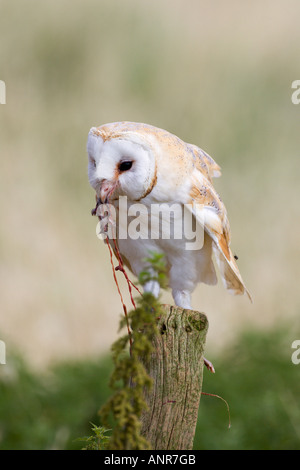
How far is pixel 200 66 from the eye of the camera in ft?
21.9

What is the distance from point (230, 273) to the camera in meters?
2.37

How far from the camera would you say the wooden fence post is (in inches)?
67.9

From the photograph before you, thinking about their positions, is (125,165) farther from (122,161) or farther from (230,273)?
(230,273)

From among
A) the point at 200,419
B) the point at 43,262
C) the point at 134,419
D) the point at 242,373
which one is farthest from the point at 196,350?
the point at 43,262

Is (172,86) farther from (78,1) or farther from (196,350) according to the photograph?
(196,350)

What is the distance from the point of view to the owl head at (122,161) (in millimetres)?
1967

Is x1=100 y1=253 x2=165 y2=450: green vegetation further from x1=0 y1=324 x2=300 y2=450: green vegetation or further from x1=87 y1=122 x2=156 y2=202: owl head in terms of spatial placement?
x1=0 y1=324 x2=300 y2=450: green vegetation

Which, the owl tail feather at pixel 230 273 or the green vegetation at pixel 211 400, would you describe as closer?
the owl tail feather at pixel 230 273

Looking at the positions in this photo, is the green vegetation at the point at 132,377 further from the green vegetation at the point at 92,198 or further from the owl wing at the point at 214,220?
the green vegetation at the point at 92,198

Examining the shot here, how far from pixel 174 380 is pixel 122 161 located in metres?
0.64

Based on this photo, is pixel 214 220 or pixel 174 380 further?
pixel 214 220

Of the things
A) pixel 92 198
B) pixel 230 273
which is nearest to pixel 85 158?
pixel 92 198

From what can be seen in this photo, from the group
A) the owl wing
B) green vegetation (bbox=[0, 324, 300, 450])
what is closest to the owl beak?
the owl wing

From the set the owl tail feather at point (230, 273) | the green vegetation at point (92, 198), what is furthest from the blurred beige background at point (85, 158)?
the owl tail feather at point (230, 273)
